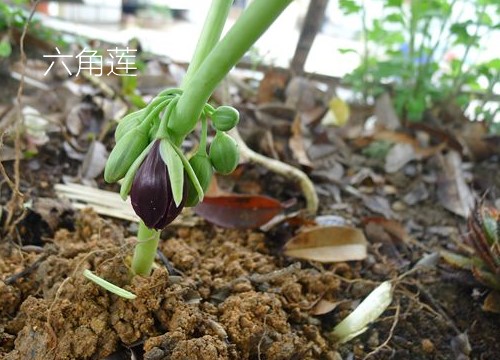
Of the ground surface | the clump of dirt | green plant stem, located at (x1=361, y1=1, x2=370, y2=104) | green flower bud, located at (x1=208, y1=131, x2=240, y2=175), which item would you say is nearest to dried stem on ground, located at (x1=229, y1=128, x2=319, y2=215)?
the ground surface

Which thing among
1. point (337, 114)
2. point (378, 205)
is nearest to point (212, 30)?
point (378, 205)

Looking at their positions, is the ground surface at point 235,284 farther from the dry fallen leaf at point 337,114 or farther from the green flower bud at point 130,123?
the dry fallen leaf at point 337,114

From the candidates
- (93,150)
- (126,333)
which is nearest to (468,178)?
(93,150)

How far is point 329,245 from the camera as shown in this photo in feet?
3.66

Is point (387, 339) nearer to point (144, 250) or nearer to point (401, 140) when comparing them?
point (144, 250)

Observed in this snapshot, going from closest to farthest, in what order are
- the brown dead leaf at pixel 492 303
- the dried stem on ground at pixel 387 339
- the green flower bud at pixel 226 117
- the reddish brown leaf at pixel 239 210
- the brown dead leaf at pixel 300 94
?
the green flower bud at pixel 226 117 < the dried stem on ground at pixel 387 339 < the brown dead leaf at pixel 492 303 < the reddish brown leaf at pixel 239 210 < the brown dead leaf at pixel 300 94

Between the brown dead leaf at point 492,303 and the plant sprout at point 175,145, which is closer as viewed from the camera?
the plant sprout at point 175,145

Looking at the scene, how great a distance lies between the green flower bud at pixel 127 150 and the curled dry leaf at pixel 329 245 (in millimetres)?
469

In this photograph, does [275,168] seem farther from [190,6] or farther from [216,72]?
[190,6]

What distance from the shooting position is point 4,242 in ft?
3.32

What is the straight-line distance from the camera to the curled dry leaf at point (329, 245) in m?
1.09

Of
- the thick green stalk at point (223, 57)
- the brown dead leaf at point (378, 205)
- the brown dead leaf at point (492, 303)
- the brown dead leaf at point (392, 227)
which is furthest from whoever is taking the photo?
the brown dead leaf at point (378, 205)

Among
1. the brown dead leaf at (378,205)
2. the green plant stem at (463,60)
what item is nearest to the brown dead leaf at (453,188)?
the brown dead leaf at (378,205)

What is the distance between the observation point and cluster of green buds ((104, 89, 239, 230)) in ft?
2.20
